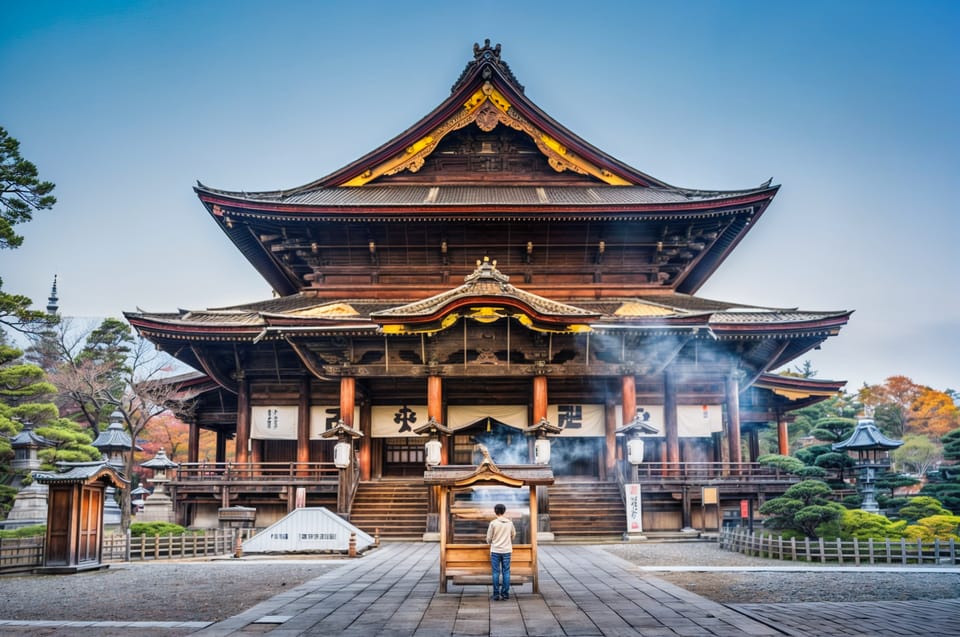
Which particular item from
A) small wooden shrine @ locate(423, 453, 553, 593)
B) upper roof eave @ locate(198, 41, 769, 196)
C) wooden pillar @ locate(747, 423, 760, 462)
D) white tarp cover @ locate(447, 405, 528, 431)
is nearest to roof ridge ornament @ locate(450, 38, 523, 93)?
A: upper roof eave @ locate(198, 41, 769, 196)

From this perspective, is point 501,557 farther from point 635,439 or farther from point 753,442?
point 753,442

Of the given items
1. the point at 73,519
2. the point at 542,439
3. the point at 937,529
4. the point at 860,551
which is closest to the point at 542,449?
the point at 542,439

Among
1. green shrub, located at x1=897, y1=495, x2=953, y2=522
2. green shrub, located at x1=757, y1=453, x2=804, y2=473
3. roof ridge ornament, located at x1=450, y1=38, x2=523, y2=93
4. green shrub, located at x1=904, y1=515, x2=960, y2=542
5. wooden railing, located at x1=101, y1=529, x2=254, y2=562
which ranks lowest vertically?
wooden railing, located at x1=101, y1=529, x2=254, y2=562

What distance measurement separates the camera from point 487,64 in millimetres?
30781

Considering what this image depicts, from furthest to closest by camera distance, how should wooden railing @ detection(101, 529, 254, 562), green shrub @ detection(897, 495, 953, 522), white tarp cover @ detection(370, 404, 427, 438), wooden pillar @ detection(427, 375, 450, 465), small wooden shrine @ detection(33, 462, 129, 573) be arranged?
white tarp cover @ detection(370, 404, 427, 438) → wooden pillar @ detection(427, 375, 450, 465) → green shrub @ detection(897, 495, 953, 522) → wooden railing @ detection(101, 529, 254, 562) → small wooden shrine @ detection(33, 462, 129, 573)

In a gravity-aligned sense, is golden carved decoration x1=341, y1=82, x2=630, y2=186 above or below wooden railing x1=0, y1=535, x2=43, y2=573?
above

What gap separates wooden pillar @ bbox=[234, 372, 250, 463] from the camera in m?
27.4

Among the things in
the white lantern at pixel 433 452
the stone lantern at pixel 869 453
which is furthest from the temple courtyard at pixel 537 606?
the stone lantern at pixel 869 453

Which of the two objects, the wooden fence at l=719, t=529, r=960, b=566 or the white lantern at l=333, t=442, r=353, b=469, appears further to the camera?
the white lantern at l=333, t=442, r=353, b=469

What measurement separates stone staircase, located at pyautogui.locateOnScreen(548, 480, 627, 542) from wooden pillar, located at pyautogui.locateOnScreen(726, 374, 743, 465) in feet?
16.0

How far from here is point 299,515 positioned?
19.5 meters

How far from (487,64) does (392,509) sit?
17.4 m

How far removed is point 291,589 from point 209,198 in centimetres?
1813

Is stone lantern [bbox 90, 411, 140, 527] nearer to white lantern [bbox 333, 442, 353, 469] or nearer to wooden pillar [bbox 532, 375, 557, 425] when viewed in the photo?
white lantern [bbox 333, 442, 353, 469]
